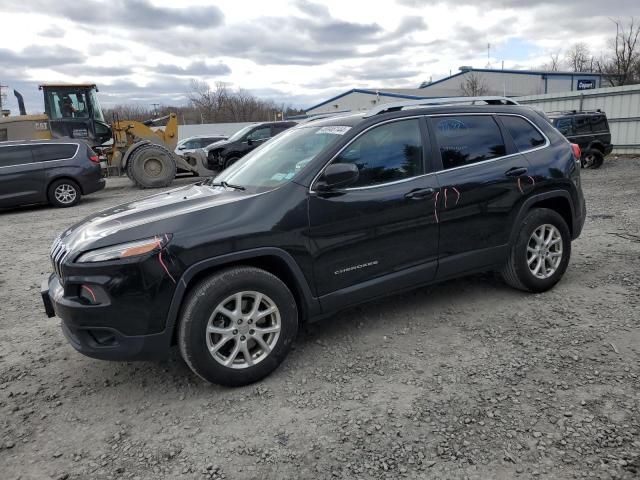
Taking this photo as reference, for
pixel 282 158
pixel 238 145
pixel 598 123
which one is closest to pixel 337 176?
pixel 282 158

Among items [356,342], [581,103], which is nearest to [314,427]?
[356,342]

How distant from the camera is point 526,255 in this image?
14.3 feet

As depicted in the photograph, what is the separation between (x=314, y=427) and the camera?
2818 mm

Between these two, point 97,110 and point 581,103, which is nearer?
point 97,110

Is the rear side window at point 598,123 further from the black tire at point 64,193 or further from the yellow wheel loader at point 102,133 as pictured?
the black tire at point 64,193

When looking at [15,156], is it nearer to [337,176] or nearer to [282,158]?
[282,158]

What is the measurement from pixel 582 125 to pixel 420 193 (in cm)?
1372

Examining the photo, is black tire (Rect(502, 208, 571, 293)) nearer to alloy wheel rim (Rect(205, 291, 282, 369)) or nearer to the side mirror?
the side mirror

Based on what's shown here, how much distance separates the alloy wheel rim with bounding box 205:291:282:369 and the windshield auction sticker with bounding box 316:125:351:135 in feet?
4.60

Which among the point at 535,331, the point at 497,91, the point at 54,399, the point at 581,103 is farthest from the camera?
the point at 497,91

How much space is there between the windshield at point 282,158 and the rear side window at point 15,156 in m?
9.47

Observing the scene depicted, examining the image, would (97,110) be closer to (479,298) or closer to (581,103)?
(479,298)

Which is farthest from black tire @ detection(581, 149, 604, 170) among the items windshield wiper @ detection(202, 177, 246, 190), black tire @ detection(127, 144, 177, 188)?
windshield wiper @ detection(202, 177, 246, 190)

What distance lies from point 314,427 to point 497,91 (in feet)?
170
